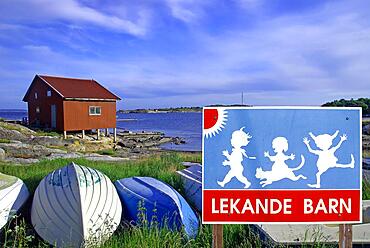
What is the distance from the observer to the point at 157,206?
5.55 meters

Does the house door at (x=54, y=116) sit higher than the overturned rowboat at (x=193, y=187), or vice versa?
A: the house door at (x=54, y=116)

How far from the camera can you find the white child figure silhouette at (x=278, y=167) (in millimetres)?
2939

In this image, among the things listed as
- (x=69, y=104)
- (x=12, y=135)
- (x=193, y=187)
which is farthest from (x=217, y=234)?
(x=69, y=104)

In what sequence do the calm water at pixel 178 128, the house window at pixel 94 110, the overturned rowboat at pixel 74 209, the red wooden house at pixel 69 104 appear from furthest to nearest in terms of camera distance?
the calm water at pixel 178 128 < the house window at pixel 94 110 < the red wooden house at pixel 69 104 < the overturned rowboat at pixel 74 209

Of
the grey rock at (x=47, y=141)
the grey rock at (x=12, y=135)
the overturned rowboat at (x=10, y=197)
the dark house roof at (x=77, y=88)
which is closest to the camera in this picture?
the overturned rowboat at (x=10, y=197)

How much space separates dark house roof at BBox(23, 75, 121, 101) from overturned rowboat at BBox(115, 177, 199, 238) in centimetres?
2544

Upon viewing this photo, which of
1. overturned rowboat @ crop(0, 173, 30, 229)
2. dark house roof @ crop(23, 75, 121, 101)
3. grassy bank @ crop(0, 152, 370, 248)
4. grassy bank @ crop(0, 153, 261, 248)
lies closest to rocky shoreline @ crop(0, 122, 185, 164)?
dark house roof @ crop(23, 75, 121, 101)

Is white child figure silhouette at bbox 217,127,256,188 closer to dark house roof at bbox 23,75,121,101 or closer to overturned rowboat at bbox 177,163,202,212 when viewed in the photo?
overturned rowboat at bbox 177,163,202,212

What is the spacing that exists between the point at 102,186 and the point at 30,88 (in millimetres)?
31397

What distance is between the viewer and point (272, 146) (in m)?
2.94

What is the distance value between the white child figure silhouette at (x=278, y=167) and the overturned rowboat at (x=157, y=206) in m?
2.29

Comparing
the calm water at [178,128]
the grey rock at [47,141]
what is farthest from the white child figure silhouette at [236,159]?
the grey rock at [47,141]

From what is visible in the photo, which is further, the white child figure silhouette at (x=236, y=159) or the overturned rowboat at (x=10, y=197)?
the overturned rowboat at (x=10, y=197)

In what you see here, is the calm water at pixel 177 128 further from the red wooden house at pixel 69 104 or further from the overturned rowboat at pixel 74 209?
the red wooden house at pixel 69 104
